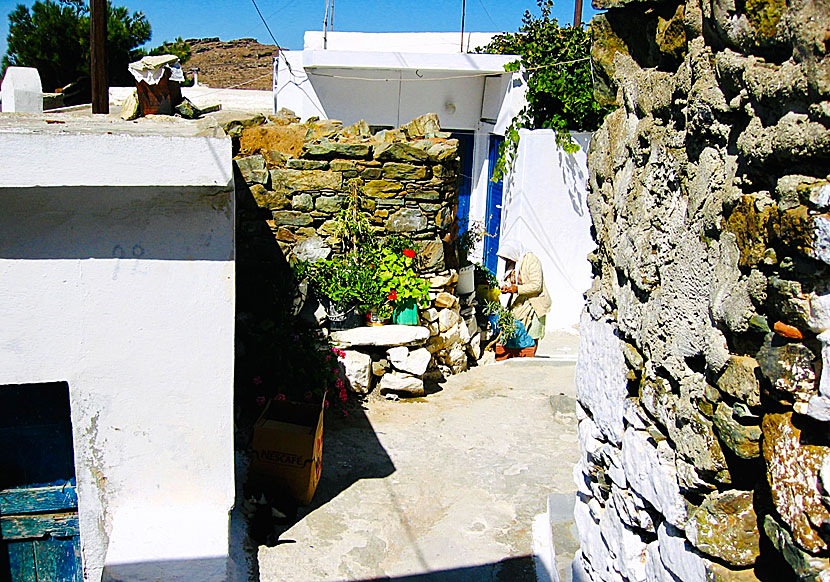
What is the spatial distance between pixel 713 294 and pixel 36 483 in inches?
115

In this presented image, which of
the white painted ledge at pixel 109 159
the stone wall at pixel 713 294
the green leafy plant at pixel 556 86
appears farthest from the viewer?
the green leafy plant at pixel 556 86

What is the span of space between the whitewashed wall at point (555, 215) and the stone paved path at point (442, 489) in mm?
2207

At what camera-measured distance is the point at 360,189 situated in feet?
22.9

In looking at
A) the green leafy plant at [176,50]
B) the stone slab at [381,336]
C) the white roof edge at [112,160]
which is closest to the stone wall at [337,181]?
the stone slab at [381,336]

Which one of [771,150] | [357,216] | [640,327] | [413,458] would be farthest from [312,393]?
[771,150]

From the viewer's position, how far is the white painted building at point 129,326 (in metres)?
2.69

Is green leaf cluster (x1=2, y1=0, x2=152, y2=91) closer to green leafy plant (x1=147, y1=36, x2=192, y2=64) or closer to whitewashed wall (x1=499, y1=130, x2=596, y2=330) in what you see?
green leafy plant (x1=147, y1=36, x2=192, y2=64)

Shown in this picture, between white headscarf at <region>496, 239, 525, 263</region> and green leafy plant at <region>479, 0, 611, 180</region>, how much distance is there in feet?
3.54

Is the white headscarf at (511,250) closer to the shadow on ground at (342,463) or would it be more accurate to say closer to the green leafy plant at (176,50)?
the shadow on ground at (342,463)

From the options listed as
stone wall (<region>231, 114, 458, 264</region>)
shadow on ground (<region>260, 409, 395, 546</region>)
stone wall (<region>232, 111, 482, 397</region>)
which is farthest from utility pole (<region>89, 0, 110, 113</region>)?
shadow on ground (<region>260, 409, 395, 546</region>)

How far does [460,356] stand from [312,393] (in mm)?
2061

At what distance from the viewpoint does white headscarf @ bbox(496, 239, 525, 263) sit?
29.4 feet

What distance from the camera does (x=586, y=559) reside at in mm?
3051

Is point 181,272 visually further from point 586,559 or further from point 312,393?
point 312,393
